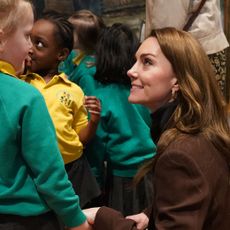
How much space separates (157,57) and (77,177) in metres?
1.26

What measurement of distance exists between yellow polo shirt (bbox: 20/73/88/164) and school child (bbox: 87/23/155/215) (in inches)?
14.2

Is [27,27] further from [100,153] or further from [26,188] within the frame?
[100,153]

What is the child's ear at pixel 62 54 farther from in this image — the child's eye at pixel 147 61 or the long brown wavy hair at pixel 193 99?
the long brown wavy hair at pixel 193 99

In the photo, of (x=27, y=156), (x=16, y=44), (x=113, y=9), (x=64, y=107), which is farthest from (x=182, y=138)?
(x=113, y=9)

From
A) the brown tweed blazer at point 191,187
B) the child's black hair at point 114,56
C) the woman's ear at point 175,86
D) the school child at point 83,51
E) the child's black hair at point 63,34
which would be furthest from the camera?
the school child at point 83,51

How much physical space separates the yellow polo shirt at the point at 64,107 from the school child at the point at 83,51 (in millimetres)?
450

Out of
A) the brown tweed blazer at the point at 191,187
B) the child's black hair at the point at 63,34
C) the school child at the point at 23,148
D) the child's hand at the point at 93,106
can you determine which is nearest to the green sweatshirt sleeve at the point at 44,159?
the school child at the point at 23,148

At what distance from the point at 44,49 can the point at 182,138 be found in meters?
1.53

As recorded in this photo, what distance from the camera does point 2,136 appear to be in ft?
5.67

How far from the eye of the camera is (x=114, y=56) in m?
3.28

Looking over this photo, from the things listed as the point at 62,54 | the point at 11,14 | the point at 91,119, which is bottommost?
the point at 91,119

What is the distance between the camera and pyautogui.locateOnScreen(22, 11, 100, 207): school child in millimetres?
2766

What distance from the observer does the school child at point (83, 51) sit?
11.1ft

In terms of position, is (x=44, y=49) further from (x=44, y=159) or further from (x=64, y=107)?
(x=44, y=159)
